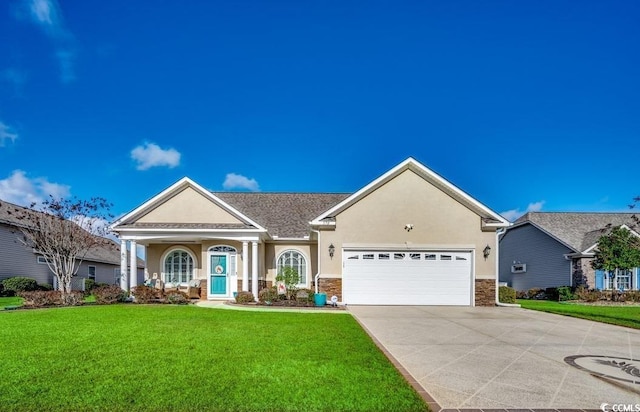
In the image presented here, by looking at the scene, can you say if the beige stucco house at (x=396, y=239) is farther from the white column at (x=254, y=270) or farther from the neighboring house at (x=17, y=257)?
the neighboring house at (x=17, y=257)

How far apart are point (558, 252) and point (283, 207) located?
1805 centimetres


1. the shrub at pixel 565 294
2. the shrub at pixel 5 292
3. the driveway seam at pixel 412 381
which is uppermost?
the driveway seam at pixel 412 381

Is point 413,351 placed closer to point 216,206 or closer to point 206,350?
point 206,350

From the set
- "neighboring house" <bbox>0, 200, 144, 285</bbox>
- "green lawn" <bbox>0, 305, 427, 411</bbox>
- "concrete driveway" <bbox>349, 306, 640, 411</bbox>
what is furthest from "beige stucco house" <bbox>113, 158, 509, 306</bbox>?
"green lawn" <bbox>0, 305, 427, 411</bbox>

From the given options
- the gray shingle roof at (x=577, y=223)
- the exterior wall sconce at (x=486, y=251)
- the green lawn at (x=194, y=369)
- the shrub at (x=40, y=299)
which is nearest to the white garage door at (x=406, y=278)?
the exterior wall sconce at (x=486, y=251)

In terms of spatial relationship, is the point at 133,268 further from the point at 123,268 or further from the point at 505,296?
the point at 505,296

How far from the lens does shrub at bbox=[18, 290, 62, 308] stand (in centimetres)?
1527

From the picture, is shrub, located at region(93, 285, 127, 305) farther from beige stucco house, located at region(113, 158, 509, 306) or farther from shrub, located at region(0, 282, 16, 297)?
shrub, located at region(0, 282, 16, 297)

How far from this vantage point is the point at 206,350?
7.41 m

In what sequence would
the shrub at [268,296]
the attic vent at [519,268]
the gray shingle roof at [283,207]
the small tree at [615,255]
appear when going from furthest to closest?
the attic vent at [519,268] < the small tree at [615,255] < the gray shingle roof at [283,207] < the shrub at [268,296]

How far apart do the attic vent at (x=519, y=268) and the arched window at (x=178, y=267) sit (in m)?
23.3

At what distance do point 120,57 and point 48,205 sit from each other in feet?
22.2

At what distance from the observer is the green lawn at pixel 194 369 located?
4836 millimetres

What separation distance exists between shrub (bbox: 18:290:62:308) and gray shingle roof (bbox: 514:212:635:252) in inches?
1076
